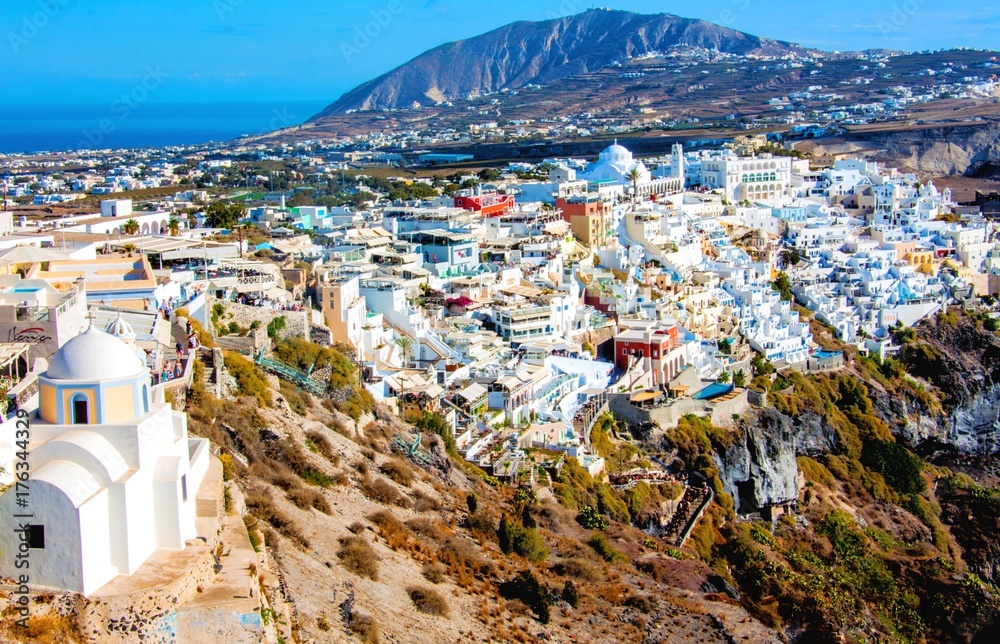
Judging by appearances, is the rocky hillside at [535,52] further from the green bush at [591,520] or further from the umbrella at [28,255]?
the green bush at [591,520]

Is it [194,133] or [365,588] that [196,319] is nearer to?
[365,588]

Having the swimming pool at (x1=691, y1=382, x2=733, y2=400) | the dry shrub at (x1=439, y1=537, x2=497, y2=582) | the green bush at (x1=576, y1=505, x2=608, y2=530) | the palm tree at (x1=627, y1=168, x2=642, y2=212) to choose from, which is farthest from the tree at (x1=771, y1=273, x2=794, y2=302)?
the dry shrub at (x1=439, y1=537, x2=497, y2=582)

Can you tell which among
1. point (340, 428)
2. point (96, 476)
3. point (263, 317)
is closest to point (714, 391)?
point (263, 317)

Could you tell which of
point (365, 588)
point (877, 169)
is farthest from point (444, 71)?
point (365, 588)

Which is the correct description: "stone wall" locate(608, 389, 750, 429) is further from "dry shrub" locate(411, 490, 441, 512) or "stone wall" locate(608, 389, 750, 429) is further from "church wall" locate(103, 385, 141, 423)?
"church wall" locate(103, 385, 141, 423)

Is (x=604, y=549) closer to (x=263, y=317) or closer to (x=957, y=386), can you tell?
(x=263, y=317)

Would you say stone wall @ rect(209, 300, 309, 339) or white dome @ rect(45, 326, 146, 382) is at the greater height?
white dome @ rect(45, 326, 146, 382)
